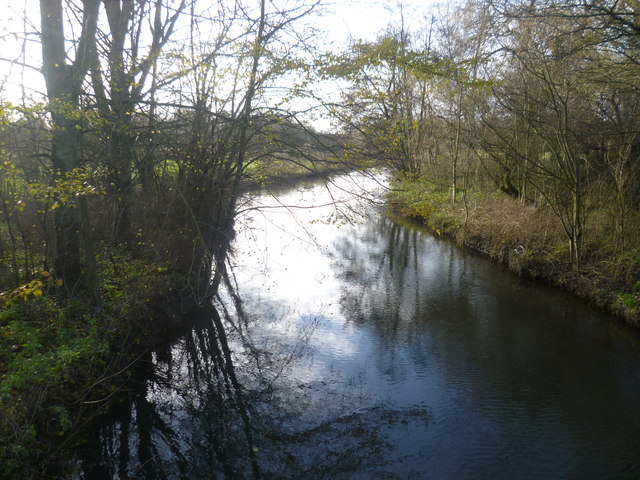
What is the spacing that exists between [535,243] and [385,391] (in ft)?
22.7

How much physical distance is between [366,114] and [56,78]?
449 cm

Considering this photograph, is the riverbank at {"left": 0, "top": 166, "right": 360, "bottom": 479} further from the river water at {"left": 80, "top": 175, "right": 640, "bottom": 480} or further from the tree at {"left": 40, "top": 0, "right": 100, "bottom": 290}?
the tree at {"left": 40, "top": 0, "right": 100, "bottom": 290}

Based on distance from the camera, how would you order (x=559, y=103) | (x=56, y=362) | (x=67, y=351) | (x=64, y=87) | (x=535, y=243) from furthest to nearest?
1. (x=535, y=243)
2. (x=559, y=103)
3. (x=64, y=87)
4. (x=67, y=351)
5. (x=56, y=362)

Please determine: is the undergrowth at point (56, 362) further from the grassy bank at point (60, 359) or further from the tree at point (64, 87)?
the tree at point (64, 87)

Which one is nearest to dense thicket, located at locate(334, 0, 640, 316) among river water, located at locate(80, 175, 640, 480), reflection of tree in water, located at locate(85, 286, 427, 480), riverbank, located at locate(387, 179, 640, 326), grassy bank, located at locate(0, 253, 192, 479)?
riverbank, located at locate(387, 179, 640, 326)

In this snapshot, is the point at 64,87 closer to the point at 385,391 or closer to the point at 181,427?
the point at 181,427

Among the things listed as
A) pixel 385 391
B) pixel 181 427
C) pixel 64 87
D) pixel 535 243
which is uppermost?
pixel 64 87

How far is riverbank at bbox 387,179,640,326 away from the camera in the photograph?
26.9 ft

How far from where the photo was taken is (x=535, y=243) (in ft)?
36.7

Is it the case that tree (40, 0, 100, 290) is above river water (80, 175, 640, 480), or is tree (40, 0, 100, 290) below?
above

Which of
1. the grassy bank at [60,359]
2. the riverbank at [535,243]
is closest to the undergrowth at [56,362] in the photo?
the grassy bank at [60,359]

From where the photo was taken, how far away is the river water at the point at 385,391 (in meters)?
4.93

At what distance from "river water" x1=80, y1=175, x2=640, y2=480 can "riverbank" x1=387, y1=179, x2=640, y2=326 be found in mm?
410

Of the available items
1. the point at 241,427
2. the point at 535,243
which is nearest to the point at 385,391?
the point at 241,427
